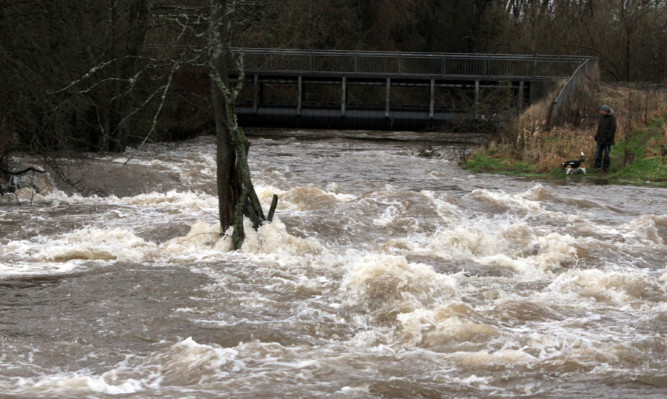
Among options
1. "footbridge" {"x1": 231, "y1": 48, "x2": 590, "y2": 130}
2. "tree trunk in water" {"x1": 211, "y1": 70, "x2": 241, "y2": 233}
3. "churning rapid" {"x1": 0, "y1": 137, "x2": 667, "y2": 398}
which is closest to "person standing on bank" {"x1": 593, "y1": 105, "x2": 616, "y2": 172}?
"churning rapid" {"x1": 0, "y1": 137, "x2": 667, "y2": 398}

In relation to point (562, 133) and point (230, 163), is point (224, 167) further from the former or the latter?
point (562, 133)

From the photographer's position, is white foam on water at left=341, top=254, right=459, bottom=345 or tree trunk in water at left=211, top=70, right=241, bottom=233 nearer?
white foam on water at left=341, top=254, right=459, bottom=345

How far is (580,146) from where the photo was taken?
24859 mm

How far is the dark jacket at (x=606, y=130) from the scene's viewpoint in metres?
22.9

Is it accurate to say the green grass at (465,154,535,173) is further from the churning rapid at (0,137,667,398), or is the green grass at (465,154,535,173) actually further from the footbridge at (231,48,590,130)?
the footbridge at (231,48,590,130)

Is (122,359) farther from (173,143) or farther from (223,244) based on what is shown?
(173,143)

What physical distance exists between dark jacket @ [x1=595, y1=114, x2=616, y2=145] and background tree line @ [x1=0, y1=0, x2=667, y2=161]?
29.7 ft

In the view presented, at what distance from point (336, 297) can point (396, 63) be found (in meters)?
31.3

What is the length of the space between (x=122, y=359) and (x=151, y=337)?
685mm

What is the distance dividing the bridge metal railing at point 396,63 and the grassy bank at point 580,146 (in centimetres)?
1066

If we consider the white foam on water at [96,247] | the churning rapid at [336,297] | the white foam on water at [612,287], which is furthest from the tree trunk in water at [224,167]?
the white foam on water at [612,287]

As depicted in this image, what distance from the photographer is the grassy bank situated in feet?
77.7

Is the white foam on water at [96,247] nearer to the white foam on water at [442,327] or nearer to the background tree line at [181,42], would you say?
the background tree line at [181,42]

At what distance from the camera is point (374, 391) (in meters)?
7.45
